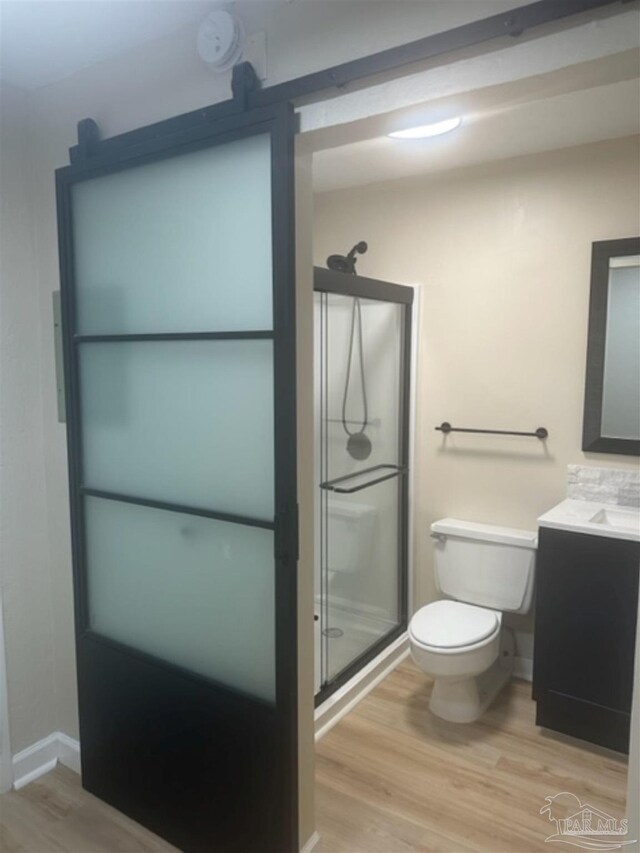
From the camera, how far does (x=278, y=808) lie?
1.68m

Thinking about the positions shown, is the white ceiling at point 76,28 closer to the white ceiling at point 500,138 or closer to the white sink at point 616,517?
the white ceiling at point 500,138

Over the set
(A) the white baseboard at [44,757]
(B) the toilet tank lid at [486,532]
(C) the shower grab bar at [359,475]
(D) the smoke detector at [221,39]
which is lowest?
(A) the white baseboard at [44,757]

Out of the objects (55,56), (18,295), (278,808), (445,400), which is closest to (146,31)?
(55,56)

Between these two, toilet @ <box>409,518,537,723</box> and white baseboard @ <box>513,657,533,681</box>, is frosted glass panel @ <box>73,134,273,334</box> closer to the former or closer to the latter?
toilet @ <box>409,518,537,723</box>

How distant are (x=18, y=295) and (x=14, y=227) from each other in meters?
0.24

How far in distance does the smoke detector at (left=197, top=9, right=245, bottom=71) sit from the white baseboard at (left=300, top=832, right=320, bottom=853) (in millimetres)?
2330

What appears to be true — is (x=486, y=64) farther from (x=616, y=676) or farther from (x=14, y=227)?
(x=616, y=676)

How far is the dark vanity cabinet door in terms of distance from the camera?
2.22 meters

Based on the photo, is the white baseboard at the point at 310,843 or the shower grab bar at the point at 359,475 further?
the shower grab bar at the point at 359,475

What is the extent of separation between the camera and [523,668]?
293 centimetres

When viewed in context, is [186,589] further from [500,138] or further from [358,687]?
[500,138]

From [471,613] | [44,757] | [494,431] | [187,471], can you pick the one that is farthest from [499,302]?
[44,757]

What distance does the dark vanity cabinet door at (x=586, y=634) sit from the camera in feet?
7.29

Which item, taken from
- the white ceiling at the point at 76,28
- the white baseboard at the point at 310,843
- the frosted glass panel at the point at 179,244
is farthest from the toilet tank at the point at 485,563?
the white ceiling at the point at 76,28
